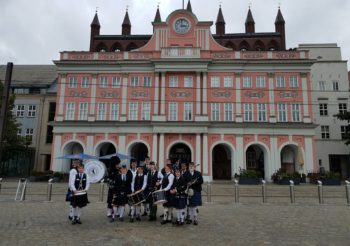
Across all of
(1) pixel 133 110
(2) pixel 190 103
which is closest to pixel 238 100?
(2) pixel 190 103

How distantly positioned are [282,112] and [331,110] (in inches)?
503

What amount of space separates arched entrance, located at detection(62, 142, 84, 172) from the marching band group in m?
24.8

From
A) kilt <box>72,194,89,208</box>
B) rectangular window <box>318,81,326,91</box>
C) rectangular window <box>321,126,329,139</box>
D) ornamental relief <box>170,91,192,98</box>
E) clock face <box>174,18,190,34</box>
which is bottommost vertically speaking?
kilt <box>72,194,89,208</box>

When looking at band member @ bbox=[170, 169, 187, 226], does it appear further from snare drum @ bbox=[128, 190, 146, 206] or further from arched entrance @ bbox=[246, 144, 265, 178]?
arched entrance @ bbox=[246, 144, 265, 178]

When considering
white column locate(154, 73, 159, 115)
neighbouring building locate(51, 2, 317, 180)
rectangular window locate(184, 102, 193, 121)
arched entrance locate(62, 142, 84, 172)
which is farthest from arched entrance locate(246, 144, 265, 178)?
arched entrance locate(62, 142, 84, 172)

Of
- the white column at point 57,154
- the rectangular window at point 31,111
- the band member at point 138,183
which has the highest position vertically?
the rectangular window at point 31,111

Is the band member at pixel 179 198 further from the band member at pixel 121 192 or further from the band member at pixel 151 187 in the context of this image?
the band member at pixel 121 192

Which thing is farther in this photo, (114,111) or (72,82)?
(72,82)

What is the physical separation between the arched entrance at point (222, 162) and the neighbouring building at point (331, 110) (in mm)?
14416

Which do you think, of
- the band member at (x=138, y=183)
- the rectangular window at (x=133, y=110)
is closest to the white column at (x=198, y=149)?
the rectangular window at (x=133, y=110)

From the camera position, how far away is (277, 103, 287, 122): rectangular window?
3209 centimetres

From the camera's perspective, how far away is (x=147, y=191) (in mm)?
10180

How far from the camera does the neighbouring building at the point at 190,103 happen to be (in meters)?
31.4

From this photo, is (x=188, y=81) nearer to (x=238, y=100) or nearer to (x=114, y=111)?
(x=238, y=100)
